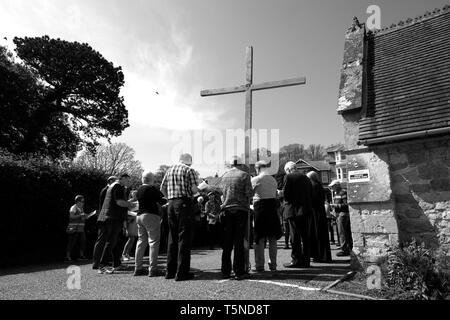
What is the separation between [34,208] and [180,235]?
20.5ft

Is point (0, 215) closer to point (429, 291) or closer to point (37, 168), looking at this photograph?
point (37, 168)

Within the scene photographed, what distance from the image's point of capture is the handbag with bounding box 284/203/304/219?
6.17 metres

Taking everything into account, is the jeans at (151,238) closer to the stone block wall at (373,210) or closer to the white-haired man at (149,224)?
the white-haired man at (149,224)

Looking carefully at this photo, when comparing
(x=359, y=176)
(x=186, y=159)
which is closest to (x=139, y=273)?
(x=186, y=159)

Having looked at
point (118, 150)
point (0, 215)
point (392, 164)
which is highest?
point (118, 150)

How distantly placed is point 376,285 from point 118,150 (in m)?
48.5

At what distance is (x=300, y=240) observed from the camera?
610cm

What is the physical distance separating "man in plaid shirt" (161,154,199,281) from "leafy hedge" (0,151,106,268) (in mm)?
5144

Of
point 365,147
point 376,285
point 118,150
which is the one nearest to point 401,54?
point 365,147

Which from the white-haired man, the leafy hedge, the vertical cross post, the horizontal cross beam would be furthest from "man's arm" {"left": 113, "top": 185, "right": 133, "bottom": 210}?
the leafy hedge

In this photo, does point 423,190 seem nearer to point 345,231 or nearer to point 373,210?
point 373,210

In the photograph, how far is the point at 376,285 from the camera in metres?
4.50

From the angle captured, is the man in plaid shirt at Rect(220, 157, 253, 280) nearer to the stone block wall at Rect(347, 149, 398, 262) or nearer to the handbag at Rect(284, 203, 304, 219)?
the handbag at Rect(284, 203, 304, 219)

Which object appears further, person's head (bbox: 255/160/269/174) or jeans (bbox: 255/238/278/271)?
person's head (bbox: 255/160/269/174)
